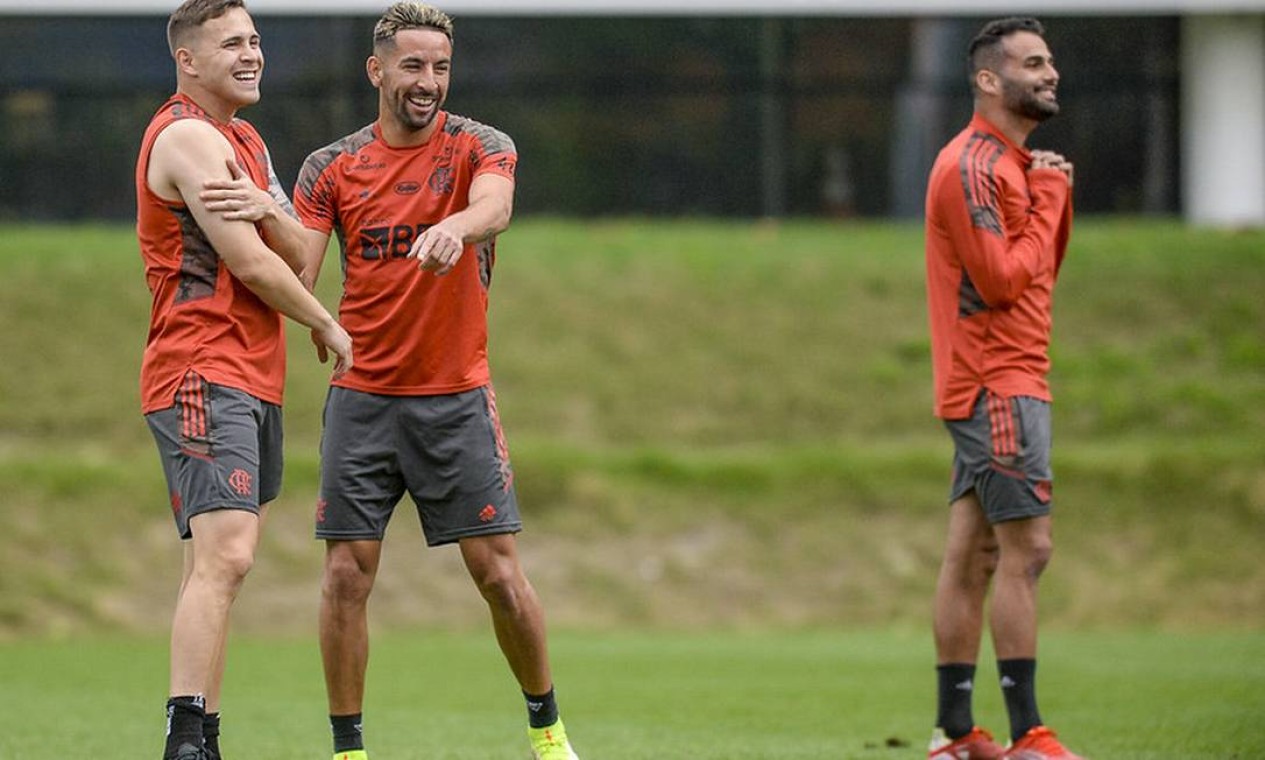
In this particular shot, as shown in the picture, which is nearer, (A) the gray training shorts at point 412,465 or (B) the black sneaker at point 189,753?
(B) the black sneaker at point 189,753

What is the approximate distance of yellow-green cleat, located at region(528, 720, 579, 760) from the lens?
650 cm

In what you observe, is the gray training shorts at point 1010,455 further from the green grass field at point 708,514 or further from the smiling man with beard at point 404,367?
the smiling man with beard at point 404,367

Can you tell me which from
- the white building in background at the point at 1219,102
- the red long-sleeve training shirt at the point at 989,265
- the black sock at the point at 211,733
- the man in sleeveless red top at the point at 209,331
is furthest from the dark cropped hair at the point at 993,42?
the white building in background at the point at 1219,102

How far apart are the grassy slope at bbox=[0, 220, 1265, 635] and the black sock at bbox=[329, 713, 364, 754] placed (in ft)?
27.3

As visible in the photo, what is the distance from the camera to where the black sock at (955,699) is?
7.03 metres

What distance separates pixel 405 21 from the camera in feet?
20.8

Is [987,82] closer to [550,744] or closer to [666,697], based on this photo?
[550,744]

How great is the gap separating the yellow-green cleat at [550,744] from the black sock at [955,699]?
1.47 metres

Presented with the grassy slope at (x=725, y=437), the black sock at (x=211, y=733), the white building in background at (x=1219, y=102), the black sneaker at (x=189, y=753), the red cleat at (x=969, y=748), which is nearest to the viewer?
the black sneaker at (x=189, y=753)

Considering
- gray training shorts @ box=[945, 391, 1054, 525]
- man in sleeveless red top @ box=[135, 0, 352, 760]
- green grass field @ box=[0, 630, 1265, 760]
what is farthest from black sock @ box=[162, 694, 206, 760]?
gray training shorts @ box=[945, 391, 1054, 525]

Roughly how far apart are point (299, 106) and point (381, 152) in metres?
17.9

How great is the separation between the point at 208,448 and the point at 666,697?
416 cm

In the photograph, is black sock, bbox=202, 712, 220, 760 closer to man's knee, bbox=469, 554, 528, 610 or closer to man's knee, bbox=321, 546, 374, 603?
man's knee, bbox=321, 546, 374, 603

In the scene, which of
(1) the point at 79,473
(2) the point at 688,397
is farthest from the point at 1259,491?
(1) the point at 79,473
